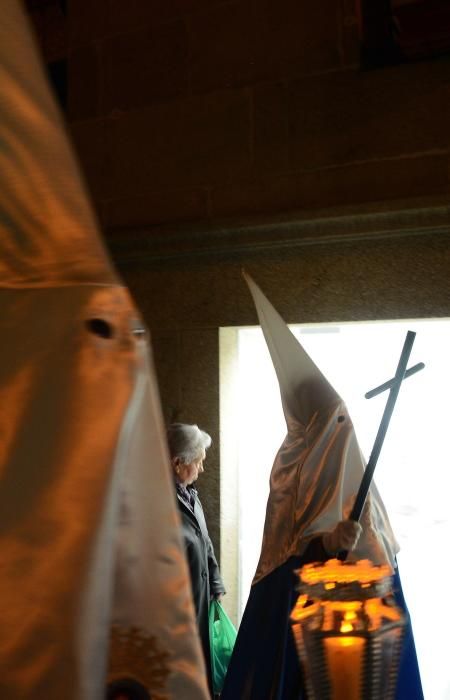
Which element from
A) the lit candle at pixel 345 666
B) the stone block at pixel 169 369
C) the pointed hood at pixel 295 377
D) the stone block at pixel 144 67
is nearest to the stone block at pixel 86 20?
the stone block at pixel 144 67

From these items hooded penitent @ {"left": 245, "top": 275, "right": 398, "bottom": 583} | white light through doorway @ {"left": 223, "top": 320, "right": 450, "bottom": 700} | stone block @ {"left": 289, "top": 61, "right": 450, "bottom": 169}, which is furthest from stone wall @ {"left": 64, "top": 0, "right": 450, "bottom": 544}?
hooded penitent @ {"left": 245, "top": 275, "right": 398, "bottom": 583}

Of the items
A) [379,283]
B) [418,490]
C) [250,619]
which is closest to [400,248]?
[379,283]

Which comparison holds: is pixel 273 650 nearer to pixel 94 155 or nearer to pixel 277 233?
pixel 277 233

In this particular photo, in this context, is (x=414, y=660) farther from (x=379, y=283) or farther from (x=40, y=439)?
(x=40, y=439)

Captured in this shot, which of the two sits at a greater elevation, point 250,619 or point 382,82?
point 382,82

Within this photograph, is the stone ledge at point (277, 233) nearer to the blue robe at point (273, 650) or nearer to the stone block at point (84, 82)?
the stone block at point (84, 82)

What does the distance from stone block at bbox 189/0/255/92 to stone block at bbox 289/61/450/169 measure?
356 millimetres

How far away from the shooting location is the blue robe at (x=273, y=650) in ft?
7.48

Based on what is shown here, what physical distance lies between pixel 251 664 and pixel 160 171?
8.56ft

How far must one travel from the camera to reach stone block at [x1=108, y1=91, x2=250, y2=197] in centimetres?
392

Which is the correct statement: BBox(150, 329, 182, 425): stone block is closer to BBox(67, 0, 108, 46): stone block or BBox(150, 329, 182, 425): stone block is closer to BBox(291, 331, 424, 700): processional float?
BBox(67, 0, 108, 46): stone block

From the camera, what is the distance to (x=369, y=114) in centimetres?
361

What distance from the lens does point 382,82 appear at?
3.60 m

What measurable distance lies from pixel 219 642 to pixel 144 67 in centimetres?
296
